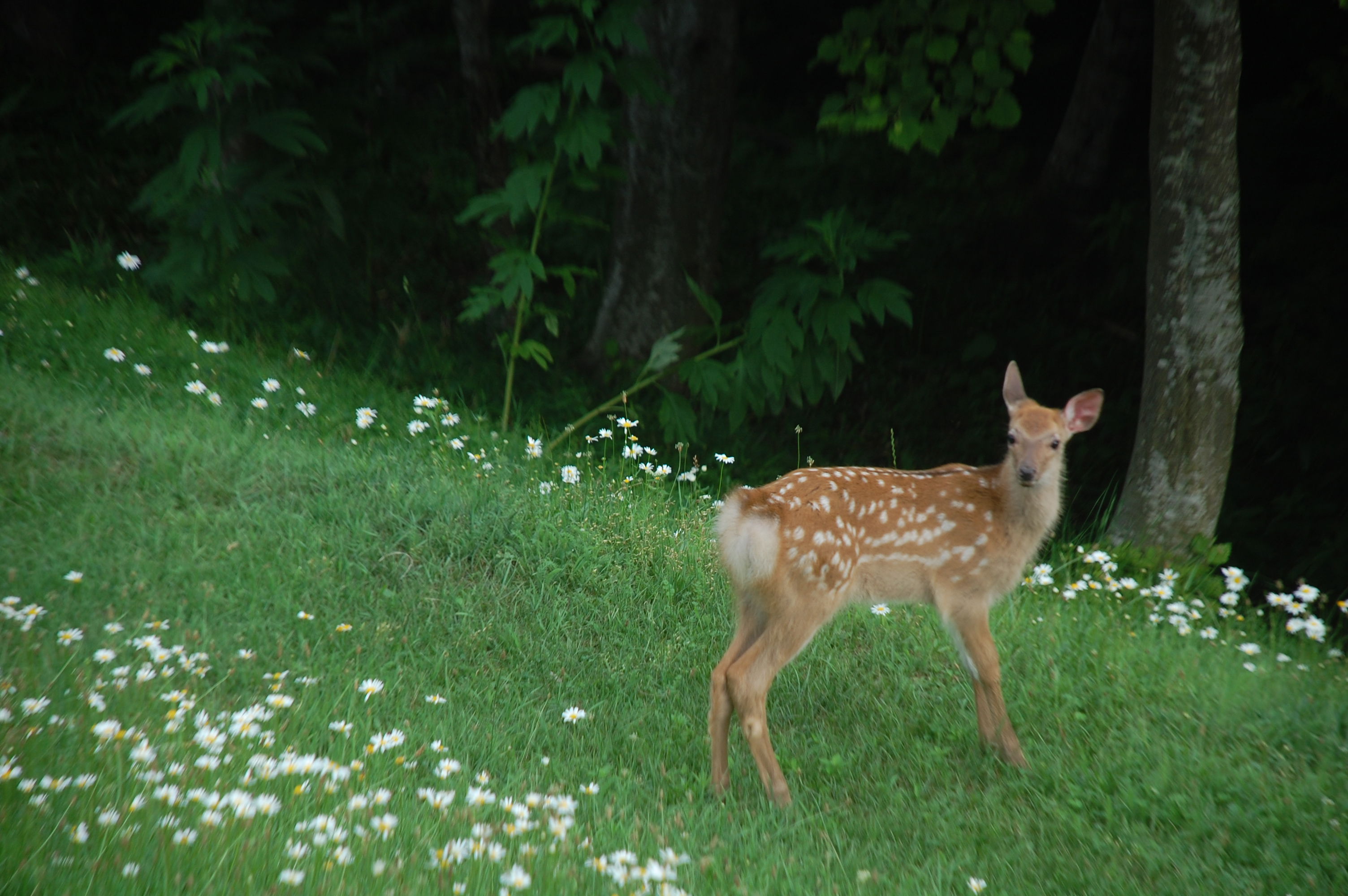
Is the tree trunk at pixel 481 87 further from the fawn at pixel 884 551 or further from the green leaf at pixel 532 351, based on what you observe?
the fawn at pixel 884 551

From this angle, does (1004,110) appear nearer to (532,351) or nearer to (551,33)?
(551,33)

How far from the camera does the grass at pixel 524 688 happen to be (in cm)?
370

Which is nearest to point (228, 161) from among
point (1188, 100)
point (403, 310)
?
point (403, 310)

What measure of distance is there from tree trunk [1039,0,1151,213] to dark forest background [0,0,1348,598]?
0.12 metres

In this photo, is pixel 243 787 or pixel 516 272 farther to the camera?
pixel 516 272

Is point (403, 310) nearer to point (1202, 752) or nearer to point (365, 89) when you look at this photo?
point (365, 89)

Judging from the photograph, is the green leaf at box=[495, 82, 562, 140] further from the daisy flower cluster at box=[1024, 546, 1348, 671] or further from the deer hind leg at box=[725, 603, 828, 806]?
the daisy flower cluster at box=[1024, 546, 1348, 671]

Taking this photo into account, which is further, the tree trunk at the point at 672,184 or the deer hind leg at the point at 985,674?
the tree trunk at the point at 672,184

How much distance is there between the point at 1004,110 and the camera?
282 inches

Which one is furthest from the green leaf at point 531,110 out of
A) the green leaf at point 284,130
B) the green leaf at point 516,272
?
the green leaf at point 284,130

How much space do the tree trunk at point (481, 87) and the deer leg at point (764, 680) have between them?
4.62 m

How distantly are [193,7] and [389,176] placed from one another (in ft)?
8.87

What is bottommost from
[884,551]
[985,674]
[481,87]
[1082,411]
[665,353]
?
[985,674]

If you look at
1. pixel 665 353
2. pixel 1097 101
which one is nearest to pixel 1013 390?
pixel 665 353
